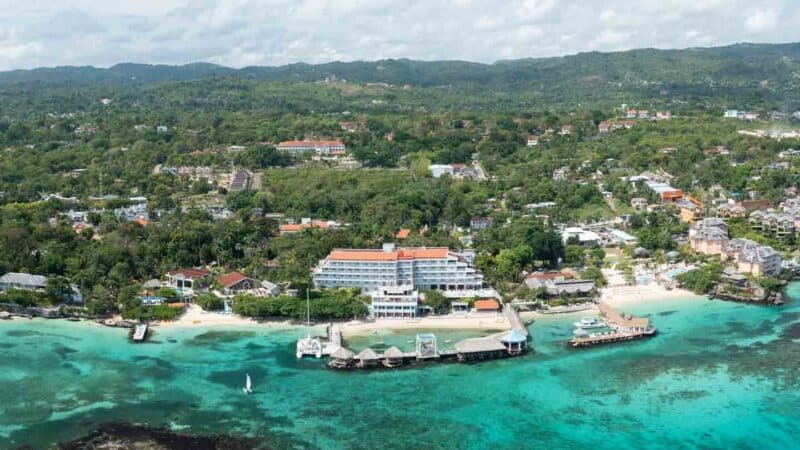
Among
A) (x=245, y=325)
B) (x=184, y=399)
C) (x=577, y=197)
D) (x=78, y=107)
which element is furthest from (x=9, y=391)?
(x=78, y=107)

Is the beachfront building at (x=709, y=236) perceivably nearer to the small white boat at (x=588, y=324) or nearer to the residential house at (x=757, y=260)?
the residential house at (x=757, y=260)

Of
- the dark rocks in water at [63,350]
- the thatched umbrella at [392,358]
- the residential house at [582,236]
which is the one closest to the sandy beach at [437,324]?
the thatched umbrella at [392,358]

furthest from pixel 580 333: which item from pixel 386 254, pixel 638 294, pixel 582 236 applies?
pixel 582 236

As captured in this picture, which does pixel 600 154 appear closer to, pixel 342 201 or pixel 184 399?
pixel 342 201

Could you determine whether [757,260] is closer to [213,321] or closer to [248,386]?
[248,386]

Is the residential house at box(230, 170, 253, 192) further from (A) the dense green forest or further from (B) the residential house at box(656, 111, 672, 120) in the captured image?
(B) the residential house at box(656, 111, 672, 120)
